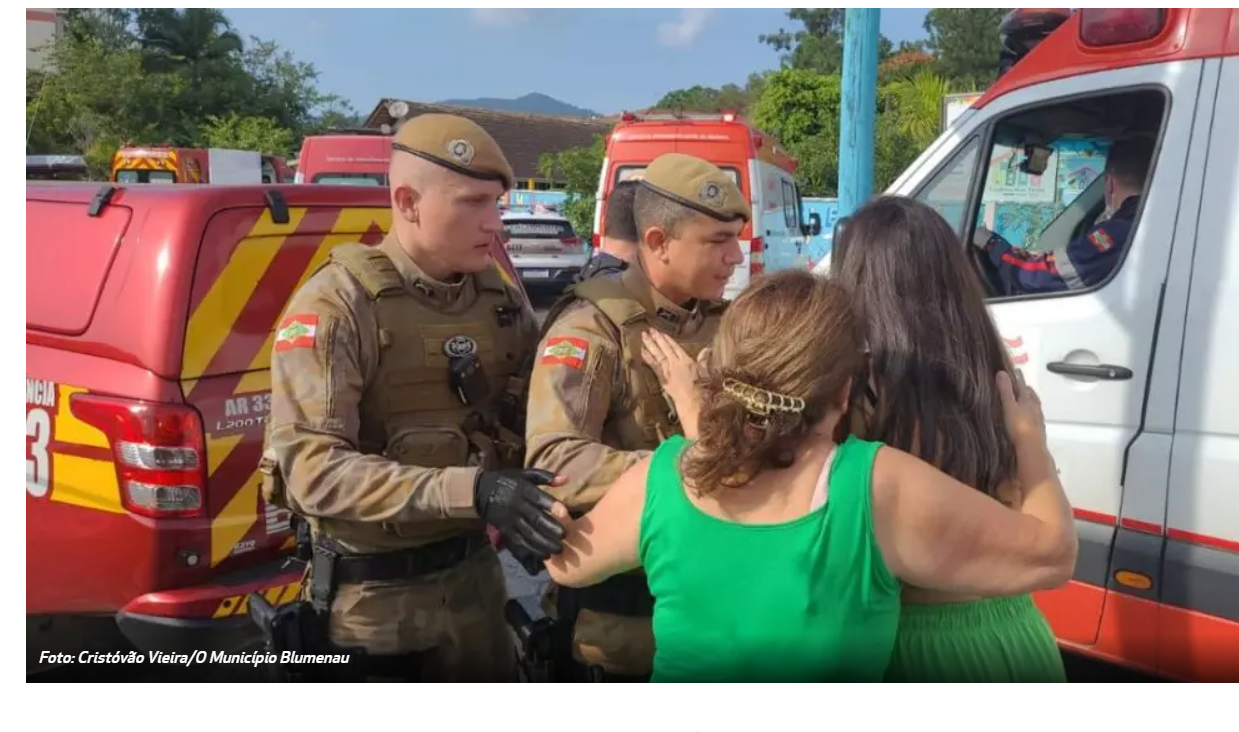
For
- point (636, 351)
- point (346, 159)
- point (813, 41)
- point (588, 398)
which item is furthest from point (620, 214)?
point (813, 41)

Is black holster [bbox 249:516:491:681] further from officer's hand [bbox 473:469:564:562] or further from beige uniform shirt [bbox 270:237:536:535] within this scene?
officer's hand [bbox 473:469:564:562]

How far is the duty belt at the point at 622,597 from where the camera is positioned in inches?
77.7

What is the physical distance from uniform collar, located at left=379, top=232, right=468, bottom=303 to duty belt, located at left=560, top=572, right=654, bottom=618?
0.67 metres

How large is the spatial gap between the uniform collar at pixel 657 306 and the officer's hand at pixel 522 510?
502mm

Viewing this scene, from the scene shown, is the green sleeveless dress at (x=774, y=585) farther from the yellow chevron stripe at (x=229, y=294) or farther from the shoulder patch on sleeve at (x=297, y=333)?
the yellow chevron stripe at (x=229, y=294)

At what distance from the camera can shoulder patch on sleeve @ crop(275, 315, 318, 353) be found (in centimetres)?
185

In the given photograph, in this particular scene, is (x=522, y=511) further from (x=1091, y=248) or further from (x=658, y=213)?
(x=1091, y=248)

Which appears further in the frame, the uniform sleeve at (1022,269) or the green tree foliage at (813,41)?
the green tree foliage at (813,41)

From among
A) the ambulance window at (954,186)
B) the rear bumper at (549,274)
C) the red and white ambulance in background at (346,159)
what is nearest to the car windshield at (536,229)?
the rear bumper at (549,274)

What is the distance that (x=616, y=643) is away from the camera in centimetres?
198

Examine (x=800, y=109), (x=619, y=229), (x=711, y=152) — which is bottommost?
(x=619, y=229)

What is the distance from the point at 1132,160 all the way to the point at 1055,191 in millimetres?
419

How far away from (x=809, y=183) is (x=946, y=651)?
18466 mm
